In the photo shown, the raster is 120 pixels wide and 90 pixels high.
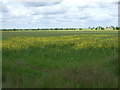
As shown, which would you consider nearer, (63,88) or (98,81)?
(63,88)

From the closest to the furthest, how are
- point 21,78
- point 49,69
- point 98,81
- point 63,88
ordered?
point 63,88 → point 98,81 → point 21,78 → point 49,69

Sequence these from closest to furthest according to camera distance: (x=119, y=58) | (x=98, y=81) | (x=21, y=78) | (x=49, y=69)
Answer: (x=98, y=81) < (x=21, y=78) < (x=119, y=58) < (x=49, y=69)

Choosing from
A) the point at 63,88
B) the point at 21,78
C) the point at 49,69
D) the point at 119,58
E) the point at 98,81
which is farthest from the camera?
the point at 49,69

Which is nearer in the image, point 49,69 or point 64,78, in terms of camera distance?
point 64,78

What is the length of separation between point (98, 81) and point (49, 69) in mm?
3529

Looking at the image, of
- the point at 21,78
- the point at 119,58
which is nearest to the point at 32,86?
the point at 21,78

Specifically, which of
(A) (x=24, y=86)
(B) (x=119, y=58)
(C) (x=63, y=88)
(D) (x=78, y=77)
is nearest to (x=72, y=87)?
(C) (x=63, y=88)

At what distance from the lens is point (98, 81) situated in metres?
7.13

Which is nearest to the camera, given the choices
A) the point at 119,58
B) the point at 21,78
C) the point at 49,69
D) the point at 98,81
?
the point at 98,81

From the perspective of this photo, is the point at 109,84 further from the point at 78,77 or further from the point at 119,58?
the point at 119,58

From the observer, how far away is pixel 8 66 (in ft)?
31.2

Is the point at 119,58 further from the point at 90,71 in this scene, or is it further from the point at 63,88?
the point at 63,88

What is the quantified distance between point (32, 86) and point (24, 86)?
0.83 feet

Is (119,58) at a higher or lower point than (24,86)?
higher
